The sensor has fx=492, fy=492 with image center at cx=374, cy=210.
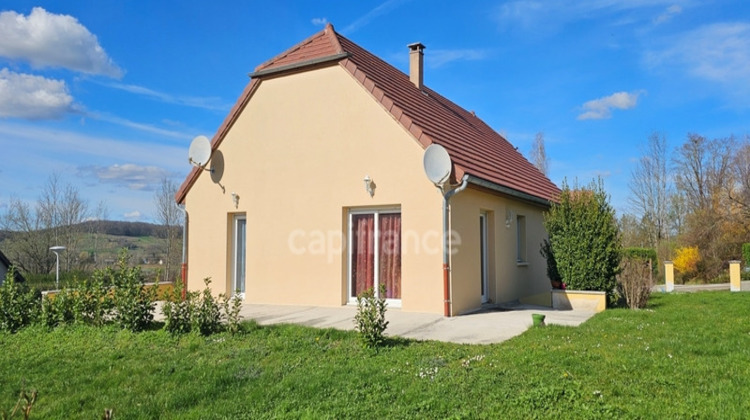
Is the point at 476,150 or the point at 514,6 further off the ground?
the point at 514,6

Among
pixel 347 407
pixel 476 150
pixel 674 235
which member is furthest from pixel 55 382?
pixel 674 235

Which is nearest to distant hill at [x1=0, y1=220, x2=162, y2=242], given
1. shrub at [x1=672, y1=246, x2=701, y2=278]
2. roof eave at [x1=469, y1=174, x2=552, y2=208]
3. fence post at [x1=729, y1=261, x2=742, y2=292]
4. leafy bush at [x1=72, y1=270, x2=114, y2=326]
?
leafy bush at [x1=72, y1=270, x2=114, y2=326]

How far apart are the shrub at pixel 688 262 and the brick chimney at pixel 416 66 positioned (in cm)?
2062

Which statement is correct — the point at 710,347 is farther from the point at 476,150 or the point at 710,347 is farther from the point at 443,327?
the point at 476,150

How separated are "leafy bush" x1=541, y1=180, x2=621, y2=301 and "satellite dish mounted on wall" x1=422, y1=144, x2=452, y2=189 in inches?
146

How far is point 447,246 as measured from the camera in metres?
10.1

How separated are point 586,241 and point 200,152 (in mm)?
10156

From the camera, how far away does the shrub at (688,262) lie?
27.5 m

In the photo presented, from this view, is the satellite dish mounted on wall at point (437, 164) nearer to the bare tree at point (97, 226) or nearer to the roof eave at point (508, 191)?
the roof eave at point (508, 191)

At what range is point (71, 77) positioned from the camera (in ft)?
52.3

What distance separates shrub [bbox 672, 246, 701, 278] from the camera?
90.2 ft

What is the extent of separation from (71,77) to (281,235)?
965 cm

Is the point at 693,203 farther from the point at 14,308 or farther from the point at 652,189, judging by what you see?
the point at 14,308

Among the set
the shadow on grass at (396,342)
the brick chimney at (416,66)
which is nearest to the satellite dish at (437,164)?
the shadow on grass at (396,342)
